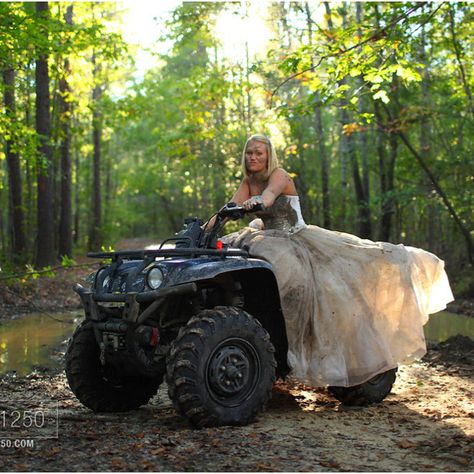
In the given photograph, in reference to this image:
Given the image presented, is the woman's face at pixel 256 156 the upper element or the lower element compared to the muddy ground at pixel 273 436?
upper

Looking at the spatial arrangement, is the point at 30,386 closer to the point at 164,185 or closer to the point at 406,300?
the point at 406,300

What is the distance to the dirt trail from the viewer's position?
4055 mm

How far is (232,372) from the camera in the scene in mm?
4953

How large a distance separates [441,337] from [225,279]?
6950 mm

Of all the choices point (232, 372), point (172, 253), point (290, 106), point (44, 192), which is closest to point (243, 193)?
point (172, 253)

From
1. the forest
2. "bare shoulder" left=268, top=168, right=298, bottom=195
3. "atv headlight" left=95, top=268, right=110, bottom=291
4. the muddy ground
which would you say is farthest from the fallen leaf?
the forest

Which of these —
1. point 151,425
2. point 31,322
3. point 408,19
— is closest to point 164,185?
point 31,322

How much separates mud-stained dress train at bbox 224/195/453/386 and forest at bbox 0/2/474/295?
291 cm

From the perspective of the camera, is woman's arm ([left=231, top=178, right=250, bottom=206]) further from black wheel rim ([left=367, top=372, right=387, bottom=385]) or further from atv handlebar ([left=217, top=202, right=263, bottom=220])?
black wheel rim ([left=367, top=372, right=387, bottom=385])

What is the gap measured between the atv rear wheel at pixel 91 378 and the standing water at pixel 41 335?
9.32 ft

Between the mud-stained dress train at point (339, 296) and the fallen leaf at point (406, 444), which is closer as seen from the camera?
the fallen leaf at point (406, 444)

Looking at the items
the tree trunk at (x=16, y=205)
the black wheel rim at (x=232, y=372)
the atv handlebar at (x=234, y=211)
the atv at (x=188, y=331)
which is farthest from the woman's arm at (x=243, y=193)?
the tree trunk at (x=16, y=205)

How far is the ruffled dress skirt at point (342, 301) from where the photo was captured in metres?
5.66

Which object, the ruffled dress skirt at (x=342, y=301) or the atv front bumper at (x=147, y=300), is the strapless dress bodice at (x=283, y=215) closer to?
the ruffled dress skirt at (x=342, y=301)
